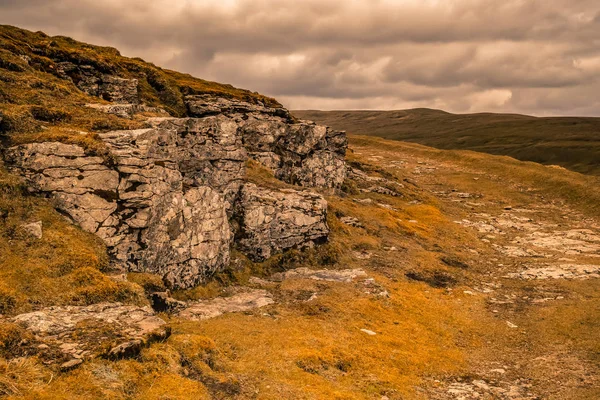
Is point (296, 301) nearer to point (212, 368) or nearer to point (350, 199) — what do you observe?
point (212, 368)

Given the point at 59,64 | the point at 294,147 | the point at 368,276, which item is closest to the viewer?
the point at 368,276

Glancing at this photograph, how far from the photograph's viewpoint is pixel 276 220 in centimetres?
4044

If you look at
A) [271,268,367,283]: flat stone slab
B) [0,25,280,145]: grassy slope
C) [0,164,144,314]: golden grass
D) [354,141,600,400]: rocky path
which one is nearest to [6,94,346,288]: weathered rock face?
[0,164,144,314]: golden grass

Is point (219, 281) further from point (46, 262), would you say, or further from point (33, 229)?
point (33, 229)

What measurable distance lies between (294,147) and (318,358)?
4262 cm

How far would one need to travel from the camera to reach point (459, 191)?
91.6m

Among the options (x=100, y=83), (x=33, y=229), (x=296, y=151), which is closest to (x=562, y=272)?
(x=296, y=151)

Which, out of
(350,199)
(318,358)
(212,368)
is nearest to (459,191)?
(350,199)

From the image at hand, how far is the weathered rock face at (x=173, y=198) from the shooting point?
27.2 meters

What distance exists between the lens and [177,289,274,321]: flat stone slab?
27.5m

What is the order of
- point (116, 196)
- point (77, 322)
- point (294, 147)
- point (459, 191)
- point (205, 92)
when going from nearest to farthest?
1. point (77, 322)
2. point (116, 196)
3. point (294, 147)
4. point (205, 92)
5. point (459, 191)

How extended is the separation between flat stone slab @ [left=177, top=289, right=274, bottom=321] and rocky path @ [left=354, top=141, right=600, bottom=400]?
13479 millimetres

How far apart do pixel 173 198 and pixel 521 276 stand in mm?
38491

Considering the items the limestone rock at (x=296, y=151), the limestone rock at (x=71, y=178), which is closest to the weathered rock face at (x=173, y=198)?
the limestone rock at (x=71, y=178)
